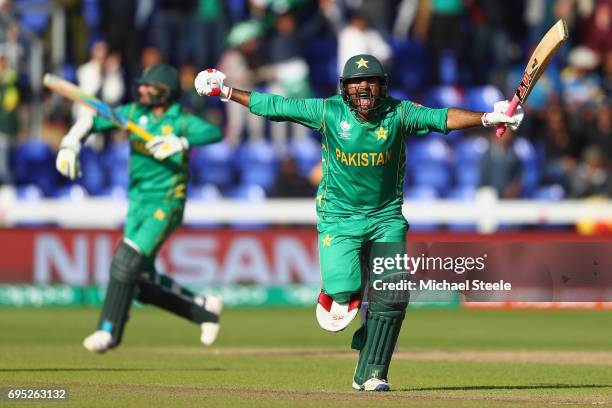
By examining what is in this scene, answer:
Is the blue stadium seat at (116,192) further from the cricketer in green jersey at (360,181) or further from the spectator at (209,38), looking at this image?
the cricketer in green jersey at (360,181)

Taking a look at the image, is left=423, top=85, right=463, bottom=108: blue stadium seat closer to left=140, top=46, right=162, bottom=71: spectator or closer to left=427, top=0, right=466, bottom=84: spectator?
left=427, top=0, right=466, bottom=84: spectator

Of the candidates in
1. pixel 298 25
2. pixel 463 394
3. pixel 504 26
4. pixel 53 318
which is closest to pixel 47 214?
pixel 53 318

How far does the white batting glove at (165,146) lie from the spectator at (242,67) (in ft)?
27.2

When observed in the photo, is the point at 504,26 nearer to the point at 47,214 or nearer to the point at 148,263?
the point at 47,214

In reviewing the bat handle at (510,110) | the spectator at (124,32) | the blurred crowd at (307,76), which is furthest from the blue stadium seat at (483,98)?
the bat handle at (510,110)

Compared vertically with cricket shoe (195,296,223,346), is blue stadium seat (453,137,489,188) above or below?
above

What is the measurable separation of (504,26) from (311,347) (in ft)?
33.8

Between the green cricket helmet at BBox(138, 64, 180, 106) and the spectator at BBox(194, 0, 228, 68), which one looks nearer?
the green cricket helmet at BBox(138, 64, 180, 106)

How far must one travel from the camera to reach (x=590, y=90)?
2138cm

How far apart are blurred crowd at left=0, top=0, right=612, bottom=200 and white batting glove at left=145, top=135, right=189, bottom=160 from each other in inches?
281

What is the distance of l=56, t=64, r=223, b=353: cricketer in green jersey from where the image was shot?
38.0 ft

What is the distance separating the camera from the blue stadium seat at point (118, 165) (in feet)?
63.9

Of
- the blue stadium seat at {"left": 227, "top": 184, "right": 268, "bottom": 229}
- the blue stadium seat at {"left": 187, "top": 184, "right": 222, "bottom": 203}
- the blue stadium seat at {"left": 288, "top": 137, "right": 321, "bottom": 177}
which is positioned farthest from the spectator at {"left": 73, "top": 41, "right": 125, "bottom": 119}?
the blue stadium seat at {"left": 288, "top": 137, "right": 321, "bottom": 177}

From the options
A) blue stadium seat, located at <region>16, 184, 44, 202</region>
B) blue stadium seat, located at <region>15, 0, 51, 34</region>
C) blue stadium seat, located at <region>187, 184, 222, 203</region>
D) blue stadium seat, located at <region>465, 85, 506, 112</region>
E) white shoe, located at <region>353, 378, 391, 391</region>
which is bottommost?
white shoe, located at <region>353, 378, 391, 391</region>
